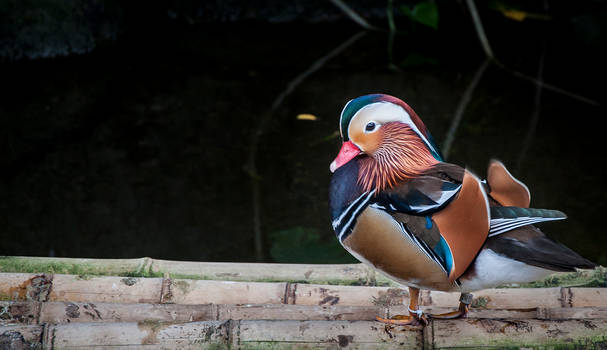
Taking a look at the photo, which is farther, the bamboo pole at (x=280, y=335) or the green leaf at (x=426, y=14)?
the green leaf at (x=426, y=14)

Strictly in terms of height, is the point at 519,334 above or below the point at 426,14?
below

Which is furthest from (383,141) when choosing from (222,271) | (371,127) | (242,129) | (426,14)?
(426,14)

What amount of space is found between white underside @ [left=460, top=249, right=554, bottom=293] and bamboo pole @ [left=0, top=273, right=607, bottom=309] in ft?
0.76

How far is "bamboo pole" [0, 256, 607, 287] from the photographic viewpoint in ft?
3.43

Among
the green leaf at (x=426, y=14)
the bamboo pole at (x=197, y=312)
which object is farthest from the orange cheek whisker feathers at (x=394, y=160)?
the green leaf at (x=426, y=14)

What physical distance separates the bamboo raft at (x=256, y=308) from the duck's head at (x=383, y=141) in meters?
0.20

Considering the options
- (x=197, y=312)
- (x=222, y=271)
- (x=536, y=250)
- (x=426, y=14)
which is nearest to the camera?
(x=536, y=250)

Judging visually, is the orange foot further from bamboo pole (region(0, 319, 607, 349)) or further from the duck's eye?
the duck's eye

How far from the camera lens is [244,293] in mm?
1026

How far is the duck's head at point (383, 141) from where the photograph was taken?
782mm

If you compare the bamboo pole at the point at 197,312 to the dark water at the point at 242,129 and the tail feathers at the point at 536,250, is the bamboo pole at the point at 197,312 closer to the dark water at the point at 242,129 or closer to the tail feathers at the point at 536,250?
the tail feathers at the point at 536,250

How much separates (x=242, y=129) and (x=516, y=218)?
1585mm

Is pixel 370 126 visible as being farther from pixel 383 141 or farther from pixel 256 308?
pixel 256 308

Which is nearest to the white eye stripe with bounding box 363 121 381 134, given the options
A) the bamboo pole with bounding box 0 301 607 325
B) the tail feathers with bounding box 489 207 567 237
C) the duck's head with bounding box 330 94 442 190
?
the duck's head with bounding box 330 94 442 190
